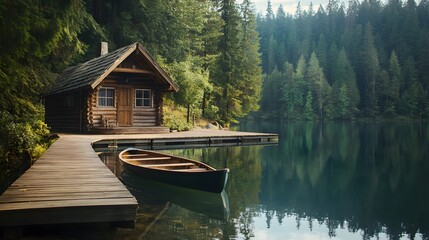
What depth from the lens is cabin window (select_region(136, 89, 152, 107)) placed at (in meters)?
24.0

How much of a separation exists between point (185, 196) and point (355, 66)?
85656mm

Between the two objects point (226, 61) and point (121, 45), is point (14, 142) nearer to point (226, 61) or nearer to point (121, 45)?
point (121, 45)

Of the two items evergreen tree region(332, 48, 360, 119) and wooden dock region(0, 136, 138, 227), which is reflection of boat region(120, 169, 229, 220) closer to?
wooden dock region(0, 136, 138, 227)

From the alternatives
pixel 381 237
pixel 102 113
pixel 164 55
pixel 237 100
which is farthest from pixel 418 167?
pixel 237 100

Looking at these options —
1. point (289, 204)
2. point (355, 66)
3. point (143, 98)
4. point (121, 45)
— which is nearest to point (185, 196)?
point (289, 204)

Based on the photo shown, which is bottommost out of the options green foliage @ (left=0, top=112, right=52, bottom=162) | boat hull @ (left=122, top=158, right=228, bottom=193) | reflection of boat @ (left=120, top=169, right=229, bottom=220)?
reflection of boat @ (left=120, top=169, right=229, bottom=220)

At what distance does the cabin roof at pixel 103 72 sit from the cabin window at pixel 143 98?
1.19 meters

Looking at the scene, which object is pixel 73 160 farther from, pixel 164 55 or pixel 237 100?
pixel 237 100

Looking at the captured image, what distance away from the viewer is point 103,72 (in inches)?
808

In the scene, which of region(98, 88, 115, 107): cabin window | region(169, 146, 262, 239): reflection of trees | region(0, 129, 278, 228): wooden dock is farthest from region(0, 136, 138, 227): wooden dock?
region(98, 88, 115, 107): cabin window

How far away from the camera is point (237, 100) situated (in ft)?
142

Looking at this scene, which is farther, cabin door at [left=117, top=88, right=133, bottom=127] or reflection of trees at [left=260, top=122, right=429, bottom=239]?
cabin door at [left=117, top=88, right=133, bottom=127]

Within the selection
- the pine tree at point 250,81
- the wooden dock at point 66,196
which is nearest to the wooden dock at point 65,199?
the wooden dock at point 66,196

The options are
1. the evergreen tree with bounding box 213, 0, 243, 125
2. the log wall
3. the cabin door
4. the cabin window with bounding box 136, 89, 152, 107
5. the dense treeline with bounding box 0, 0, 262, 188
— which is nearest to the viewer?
A: the dense treeline with bounding box 0, 0, 262, 188
